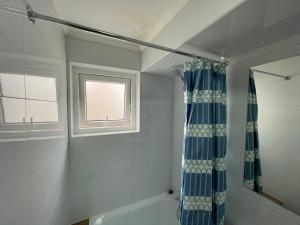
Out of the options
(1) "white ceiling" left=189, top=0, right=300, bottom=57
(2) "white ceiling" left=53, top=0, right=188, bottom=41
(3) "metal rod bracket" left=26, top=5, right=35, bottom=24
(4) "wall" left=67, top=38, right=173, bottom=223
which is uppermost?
(2) "white ceiling" left=53, top=0, right=188, bottom=41

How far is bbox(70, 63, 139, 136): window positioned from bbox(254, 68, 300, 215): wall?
48.4 inches

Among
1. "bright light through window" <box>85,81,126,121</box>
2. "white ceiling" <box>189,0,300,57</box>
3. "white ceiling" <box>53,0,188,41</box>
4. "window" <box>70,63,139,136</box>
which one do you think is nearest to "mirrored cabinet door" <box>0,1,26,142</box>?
"white ceiling" <box>53,0,188,41</box>

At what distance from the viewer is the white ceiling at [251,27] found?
62 cm

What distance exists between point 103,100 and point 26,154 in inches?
49.0

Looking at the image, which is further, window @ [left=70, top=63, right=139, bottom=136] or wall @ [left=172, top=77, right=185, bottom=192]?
wall @ [left=172, top=77, right=185, bottom=192]

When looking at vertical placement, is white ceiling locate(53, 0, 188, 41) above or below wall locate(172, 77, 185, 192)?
above

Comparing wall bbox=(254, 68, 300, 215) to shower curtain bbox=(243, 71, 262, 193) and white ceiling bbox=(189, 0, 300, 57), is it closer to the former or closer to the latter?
shower curtain bbox=(243, 71, 262, 193)

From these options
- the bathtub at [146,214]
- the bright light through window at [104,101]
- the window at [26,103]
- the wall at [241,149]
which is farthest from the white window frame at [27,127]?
the wall at [241,149]

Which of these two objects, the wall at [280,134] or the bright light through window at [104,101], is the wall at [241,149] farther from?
the bright light through window at [104,101]

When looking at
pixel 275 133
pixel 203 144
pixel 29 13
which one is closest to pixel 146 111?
pixel 203 144

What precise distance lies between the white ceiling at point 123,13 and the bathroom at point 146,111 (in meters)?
0.01

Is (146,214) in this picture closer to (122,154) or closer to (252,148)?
(122,154)

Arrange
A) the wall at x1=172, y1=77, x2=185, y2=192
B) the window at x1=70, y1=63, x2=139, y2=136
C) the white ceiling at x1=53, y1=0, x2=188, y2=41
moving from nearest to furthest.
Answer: the white ceiling at x1=53, y1=0, x2=188, y2=41 < the window at x1=70, y1=63, x2=139, y2=136 < the wall at x1=172, y1=77, x2=185, y2=192

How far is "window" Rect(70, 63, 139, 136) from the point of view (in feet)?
5.30
